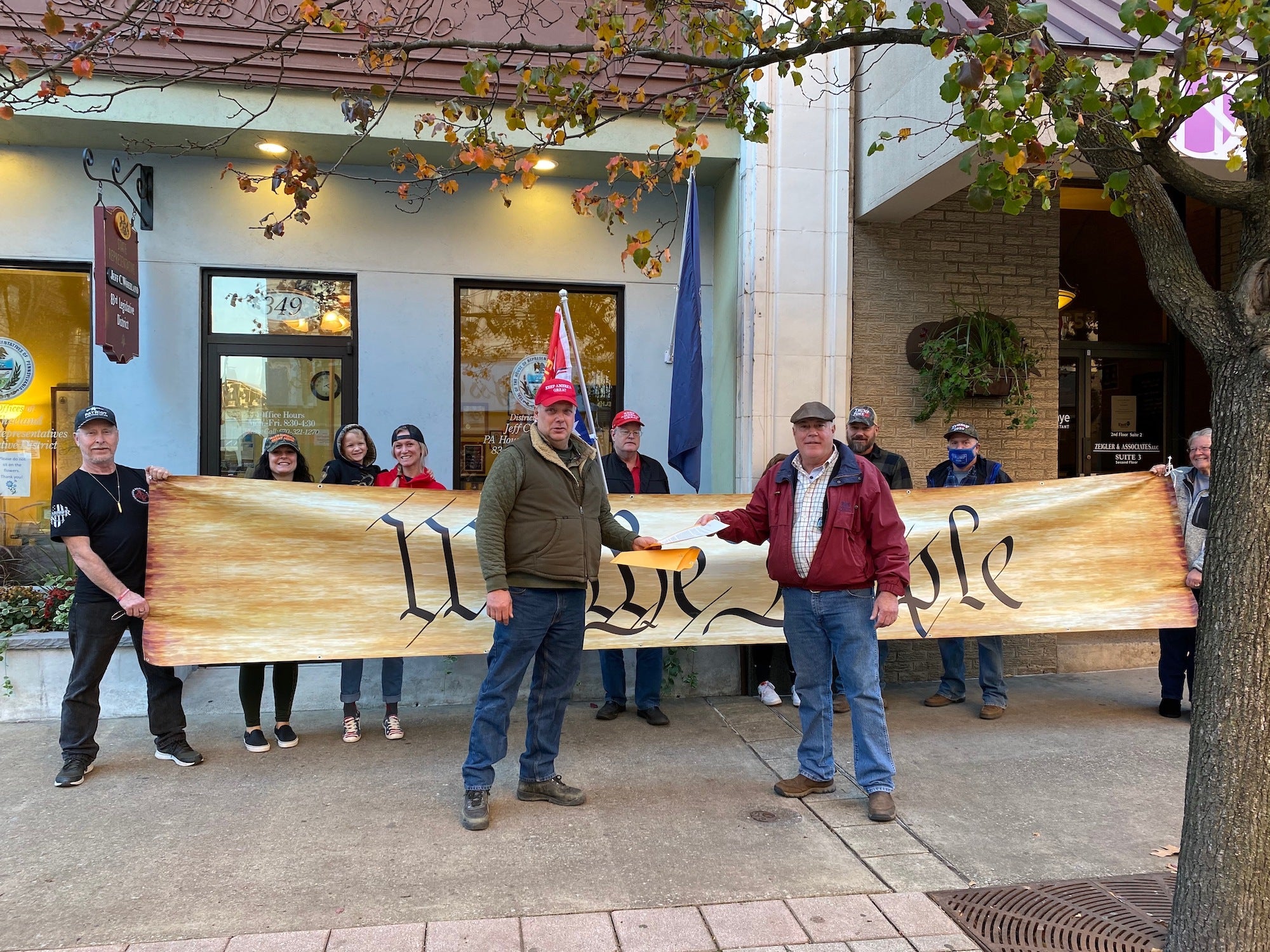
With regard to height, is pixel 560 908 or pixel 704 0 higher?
pixel 704 0

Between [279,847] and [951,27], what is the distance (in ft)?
19.5

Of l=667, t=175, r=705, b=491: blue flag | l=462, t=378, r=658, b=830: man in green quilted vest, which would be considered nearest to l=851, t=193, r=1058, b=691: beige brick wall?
l=667, t=175, r=705, b=491: blue flag

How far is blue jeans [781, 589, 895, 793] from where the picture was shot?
14.2ft

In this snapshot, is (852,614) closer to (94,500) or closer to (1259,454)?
(1259,454)

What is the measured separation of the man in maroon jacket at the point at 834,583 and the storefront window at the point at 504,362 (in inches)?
140

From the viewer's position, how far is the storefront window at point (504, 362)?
25.2 ft

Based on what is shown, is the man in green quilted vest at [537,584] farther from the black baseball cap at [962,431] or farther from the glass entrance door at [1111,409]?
the glass entrance door at [1111,409]

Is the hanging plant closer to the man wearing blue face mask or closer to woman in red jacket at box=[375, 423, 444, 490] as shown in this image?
the man wearing blue face mask

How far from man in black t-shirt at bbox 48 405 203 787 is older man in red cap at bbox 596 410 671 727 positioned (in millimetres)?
2761

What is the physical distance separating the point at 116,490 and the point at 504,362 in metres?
3.63

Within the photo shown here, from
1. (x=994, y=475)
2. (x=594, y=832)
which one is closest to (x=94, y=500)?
(x=594, y=832)

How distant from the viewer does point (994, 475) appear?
19.9 feet

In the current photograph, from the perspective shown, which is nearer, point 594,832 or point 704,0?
point 594,832

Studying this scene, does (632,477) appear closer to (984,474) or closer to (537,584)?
(537,584)
